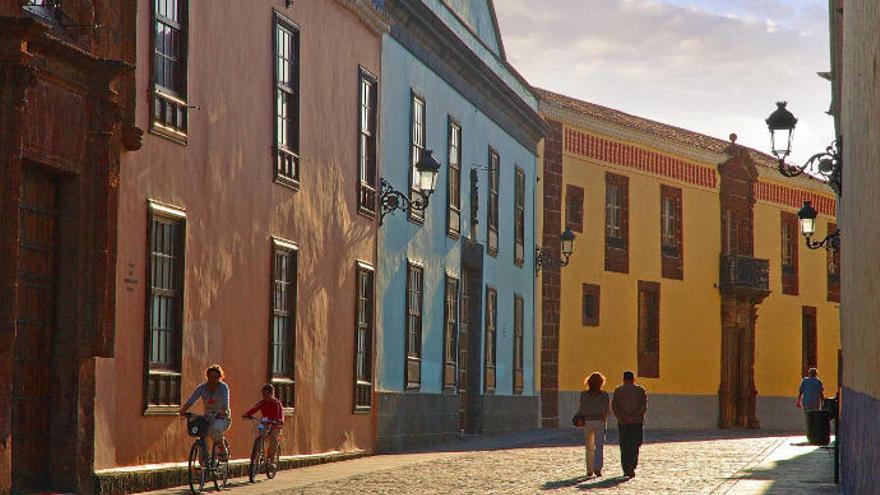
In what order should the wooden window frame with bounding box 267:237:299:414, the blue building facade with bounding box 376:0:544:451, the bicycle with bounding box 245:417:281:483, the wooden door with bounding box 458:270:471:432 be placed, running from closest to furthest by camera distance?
the bicycle with bounding box 245:417:281:483 → the wooden window frame with bounding box 267:237:299:414 → the blue building facade with bounding box 376:0:544:451 → the wooden door with bounding box 458:270:471:432

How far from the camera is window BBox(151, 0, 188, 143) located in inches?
708

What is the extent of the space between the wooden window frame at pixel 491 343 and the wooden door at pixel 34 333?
1903 cm

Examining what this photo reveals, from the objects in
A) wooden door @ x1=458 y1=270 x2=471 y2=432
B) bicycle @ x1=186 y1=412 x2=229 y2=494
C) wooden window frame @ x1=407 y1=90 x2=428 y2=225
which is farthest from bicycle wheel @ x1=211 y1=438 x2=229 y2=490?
wooden door @ x1=458 y1=270 x2=471 y2=432

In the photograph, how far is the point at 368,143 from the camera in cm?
2639

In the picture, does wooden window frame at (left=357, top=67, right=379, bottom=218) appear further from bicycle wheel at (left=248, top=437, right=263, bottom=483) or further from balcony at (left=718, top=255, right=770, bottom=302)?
balcony at (left=718, top=255, right=770, bottom=302)

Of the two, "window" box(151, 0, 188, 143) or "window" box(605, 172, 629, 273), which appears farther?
"window" box(605, 172, 629, 273)

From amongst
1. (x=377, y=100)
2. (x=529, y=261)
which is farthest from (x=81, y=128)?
(x=529, y=261)

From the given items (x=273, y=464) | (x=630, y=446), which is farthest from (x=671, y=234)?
(x=273, y=464)

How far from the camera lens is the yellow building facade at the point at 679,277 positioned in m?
41.6

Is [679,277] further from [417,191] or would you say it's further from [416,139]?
[416,139]

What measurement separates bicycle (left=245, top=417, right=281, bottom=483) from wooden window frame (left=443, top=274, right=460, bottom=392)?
1094cm

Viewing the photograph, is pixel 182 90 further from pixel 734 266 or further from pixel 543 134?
pixel 734 266

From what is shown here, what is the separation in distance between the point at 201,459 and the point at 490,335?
Result: 18085 mm

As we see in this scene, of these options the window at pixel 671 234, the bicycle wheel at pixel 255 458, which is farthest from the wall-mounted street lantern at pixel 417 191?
the window at pixel 671 234
